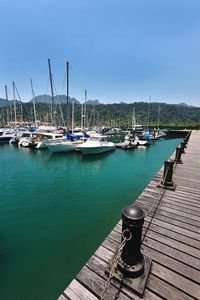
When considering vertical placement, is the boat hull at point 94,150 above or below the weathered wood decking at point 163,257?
below

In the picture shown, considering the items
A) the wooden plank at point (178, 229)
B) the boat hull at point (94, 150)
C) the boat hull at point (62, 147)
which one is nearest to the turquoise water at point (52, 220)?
Answer: the wooden plank at point (178, 229)

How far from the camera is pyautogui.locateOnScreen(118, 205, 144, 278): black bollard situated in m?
2.36

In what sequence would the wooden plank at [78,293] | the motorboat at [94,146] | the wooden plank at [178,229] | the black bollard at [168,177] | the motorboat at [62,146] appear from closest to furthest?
the wooden plank at [78,293] < the wooden plank at [178,229] < the black bollard at [168,177] < the motorboat at [94,146] < the motorboat at [62,146]

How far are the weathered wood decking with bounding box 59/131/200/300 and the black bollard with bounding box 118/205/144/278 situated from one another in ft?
0.77

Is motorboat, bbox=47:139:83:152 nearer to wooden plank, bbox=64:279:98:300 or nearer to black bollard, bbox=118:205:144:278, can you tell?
wooden plank, bbox=64:279:98:300

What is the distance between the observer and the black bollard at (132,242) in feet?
7.75

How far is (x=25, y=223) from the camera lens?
732 centimetres

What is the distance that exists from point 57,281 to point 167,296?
3.35 m

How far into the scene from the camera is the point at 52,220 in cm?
758

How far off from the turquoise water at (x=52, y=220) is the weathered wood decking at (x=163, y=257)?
2184 mm

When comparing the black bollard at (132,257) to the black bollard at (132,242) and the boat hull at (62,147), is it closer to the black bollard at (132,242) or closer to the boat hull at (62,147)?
the black bollard at (132,242)

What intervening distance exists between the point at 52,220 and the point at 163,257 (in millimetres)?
5868

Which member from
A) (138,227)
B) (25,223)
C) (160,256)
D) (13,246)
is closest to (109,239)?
(160,256)

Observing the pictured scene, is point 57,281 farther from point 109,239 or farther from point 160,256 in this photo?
point 160,256
